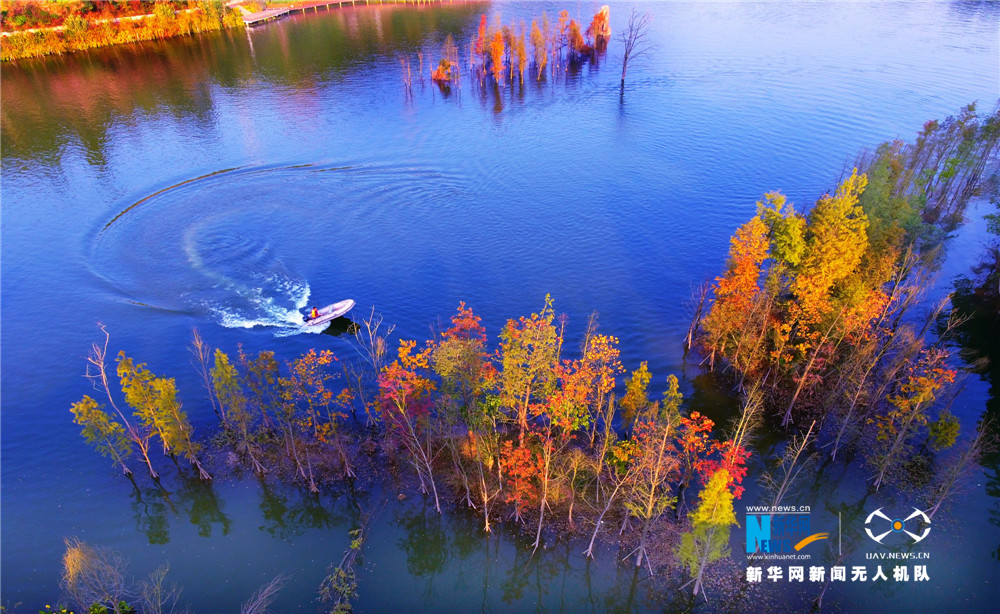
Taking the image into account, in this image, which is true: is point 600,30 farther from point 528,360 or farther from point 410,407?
point 410,407

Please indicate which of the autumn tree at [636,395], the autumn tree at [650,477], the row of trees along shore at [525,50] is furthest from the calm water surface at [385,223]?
the autumn tree at [636,395]

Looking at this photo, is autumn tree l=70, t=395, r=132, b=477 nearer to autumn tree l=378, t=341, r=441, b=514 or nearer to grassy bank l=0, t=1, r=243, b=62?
autumn tree l=378, t=341, r=441, b=514

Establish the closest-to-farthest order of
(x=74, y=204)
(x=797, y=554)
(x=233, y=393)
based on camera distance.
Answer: (x=797, y=554) → (x=233, y=393) → (x=74, y=204)

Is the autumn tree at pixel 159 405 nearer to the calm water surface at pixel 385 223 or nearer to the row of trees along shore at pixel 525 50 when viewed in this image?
the calm water surface at pixel 385 223

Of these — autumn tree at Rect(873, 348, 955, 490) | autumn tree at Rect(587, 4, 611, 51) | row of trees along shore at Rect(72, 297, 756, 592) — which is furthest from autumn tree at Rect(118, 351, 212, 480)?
autumn tree at Rect(587, 4, 611, 51)

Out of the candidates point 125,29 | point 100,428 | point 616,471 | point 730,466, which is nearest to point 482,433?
point 616,471

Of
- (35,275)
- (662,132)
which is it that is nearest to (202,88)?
(35,275)

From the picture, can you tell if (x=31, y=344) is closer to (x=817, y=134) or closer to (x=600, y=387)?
(x=600, y=387)
